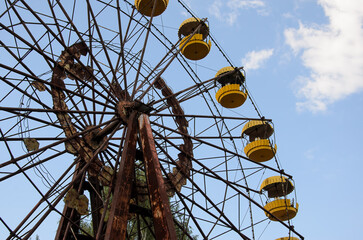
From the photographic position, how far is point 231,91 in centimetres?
1510

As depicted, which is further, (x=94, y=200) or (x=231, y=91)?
(x=231, y=91)

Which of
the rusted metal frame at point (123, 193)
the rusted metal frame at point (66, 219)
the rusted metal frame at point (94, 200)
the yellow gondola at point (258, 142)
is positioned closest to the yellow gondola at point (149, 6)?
the yellow gondola at point (258, 142)

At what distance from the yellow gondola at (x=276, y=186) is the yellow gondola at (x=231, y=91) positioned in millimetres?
2967

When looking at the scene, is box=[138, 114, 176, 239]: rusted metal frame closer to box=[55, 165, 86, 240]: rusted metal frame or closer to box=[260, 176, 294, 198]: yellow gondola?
box=[55, 165, 86, 240]: rusted metal frame

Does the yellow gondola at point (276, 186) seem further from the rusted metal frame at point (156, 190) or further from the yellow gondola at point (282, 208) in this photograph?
Answer: the rusted metal frame at point (156, 190)

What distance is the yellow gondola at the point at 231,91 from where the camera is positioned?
15.1m

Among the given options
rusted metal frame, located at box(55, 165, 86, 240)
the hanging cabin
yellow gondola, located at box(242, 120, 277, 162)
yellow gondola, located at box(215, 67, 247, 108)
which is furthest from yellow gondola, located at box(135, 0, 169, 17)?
the hanging cabin

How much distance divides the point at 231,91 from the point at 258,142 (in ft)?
6.59

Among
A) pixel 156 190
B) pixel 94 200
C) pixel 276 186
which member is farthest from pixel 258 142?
pixel 156 190

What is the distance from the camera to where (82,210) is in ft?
37.5

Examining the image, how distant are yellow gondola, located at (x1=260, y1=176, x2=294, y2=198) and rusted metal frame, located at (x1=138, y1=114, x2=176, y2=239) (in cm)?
657

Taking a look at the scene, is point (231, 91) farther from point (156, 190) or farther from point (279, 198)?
point (156, 190)

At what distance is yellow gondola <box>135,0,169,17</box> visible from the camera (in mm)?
14875

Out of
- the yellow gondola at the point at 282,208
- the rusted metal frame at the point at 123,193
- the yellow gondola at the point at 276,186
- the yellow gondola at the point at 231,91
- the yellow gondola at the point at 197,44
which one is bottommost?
the rusted metal frame at the point at 123,193
